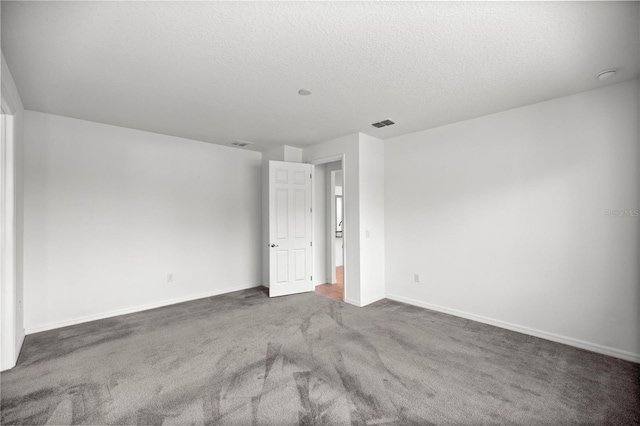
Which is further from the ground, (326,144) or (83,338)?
(326,144)

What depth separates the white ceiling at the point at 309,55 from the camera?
5.69 feet

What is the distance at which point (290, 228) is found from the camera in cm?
485

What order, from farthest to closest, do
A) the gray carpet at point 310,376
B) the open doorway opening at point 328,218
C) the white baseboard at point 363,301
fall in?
the open doorway opening at point 328,218, the white baseboard at point 363,301, the gray carpet at point 310,376

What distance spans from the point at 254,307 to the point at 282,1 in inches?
145

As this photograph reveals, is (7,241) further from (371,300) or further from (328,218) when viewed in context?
(328,218)

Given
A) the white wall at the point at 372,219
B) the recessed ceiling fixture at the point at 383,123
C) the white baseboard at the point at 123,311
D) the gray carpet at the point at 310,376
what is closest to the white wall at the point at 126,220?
the white baseboard at the point at 123,311

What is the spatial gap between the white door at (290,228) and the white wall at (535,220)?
1689 millimetres

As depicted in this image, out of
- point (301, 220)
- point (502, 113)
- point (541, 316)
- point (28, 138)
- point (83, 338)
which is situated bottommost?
point (83, 338)

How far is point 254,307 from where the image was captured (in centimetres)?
413

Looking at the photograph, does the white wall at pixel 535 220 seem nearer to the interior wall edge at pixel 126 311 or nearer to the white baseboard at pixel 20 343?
the interior wall edge at pixel 126 311

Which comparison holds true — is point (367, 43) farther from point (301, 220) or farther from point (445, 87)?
point (301, 220)

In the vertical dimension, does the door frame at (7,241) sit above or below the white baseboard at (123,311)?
above

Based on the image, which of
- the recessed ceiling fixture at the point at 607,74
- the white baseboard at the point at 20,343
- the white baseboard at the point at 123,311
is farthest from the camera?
the white baseboard at the point at 123,311

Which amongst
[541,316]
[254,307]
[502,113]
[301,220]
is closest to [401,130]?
[502,113]
